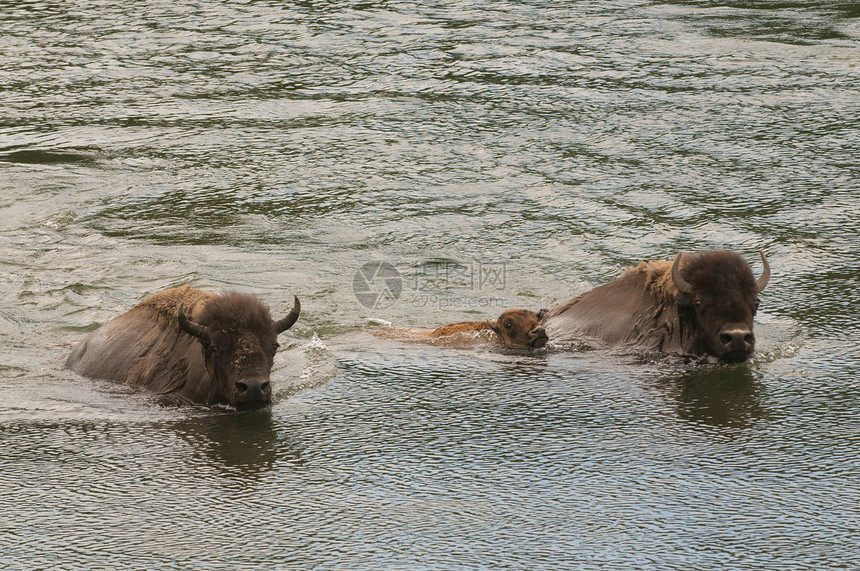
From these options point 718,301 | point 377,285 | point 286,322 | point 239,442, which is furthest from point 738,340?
point 377,285

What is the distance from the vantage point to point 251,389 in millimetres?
9180

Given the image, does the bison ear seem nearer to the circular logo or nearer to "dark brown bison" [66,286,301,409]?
the circular logo

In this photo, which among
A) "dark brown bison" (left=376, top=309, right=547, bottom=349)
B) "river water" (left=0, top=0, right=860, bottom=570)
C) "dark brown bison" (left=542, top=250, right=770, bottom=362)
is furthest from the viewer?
"dark brown bison" (left=376, top=309, right=547, bottom=349)

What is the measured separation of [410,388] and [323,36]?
13.3 m

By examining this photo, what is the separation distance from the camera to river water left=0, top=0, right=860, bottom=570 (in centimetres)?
752

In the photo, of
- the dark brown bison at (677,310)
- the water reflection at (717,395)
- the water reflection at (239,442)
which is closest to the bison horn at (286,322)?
the water reflection at (239,442)

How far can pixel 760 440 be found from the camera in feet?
28.6

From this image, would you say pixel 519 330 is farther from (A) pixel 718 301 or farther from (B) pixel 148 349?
(B) pixel 148 349

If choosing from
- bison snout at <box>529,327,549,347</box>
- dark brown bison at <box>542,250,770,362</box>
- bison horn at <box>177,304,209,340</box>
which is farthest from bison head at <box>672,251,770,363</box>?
bison horn at <box>177,304,209,340</box>

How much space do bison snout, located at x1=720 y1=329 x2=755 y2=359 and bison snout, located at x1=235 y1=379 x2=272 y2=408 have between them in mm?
3497

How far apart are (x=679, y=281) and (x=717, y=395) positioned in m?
1.09

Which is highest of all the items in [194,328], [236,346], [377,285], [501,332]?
[194,328]

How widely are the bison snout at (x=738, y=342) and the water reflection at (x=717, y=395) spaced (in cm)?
19

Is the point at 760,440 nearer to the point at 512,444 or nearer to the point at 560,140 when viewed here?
the point at 512,444
